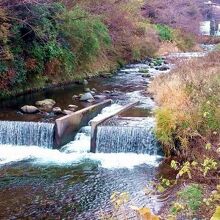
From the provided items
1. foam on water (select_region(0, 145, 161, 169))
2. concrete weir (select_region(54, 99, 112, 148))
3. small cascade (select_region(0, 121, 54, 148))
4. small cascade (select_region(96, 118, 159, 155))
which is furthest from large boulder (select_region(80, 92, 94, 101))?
foam on water (select_region(0, 145, 161, 169))

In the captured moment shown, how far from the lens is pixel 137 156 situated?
10352mm

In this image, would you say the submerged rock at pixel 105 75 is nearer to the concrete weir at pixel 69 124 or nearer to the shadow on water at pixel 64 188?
the concrete weir at pixel 69 124

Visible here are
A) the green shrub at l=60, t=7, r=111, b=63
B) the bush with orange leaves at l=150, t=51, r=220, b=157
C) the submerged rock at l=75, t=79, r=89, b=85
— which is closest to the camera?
the bush with orange leaves at l=150, t=51, r=220, b=157

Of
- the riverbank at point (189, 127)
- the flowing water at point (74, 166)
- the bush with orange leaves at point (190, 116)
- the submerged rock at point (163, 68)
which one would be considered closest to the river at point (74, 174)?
the flowing water at point (74, 166)

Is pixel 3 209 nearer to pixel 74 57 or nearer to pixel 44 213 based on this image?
pixel 44 213

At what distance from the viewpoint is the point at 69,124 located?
11.6 meters

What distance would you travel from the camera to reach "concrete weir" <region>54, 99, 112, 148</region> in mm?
11125

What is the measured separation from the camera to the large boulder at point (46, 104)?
44.7ft

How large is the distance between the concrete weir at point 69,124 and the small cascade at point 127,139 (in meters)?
1.00

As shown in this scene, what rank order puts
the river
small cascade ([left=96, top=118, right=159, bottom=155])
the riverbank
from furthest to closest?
small cascade ([left=96, top=118, right=159, bottom=155]) → the riverbank → the river

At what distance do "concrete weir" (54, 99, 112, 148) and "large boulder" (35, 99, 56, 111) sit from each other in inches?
64.8

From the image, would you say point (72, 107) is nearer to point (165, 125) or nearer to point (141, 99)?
point (141, 99)

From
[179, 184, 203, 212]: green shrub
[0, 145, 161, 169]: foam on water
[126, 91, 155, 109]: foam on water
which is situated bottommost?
[0, 145, 161, 169]: foam on water

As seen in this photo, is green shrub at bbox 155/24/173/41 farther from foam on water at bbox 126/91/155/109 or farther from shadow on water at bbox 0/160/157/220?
shadow on water at bbox 0/160/157/220
